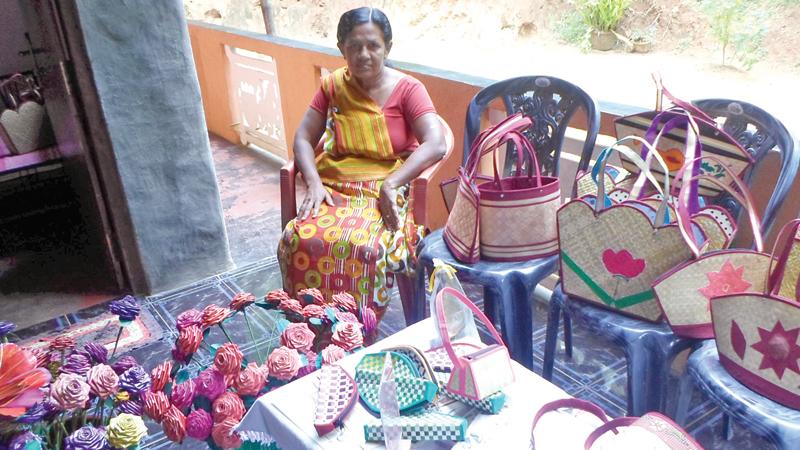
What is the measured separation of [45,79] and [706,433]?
3.71 m

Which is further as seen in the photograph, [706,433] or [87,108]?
[87,108]

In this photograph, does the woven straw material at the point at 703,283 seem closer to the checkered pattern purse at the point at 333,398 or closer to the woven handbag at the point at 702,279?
the woven handbag at the point at 702,279

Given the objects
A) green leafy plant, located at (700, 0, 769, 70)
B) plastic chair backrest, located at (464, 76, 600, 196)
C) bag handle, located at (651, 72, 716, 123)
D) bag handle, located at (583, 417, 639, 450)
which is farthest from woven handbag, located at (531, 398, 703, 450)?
green leafy plant, located at (700, 0, 769, 70)

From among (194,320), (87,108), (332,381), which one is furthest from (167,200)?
(332,381)

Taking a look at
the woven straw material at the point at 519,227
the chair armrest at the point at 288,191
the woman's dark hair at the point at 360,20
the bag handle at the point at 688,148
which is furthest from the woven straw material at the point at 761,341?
the chair armrest at the point at 288,191

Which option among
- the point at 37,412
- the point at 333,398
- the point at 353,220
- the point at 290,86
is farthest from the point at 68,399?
the point at 290,86

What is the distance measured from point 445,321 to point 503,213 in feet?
2.38

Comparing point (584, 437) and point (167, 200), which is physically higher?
point (584, 437)

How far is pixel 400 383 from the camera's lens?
3.93 ft

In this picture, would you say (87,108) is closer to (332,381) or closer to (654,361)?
(332,381)

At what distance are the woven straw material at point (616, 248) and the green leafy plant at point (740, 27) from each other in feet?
42.8

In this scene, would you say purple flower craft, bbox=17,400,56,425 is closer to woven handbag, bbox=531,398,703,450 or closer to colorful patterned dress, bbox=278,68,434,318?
woven handbag, bbox=531,398,703,450

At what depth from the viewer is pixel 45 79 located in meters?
3.42

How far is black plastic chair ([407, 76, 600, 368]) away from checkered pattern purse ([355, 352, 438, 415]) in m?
0.75
